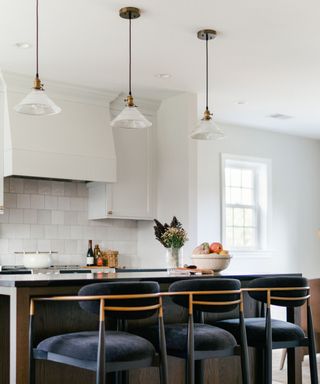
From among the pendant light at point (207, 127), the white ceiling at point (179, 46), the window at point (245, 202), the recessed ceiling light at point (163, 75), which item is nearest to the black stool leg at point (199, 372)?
the pendant light at point (207, 127)

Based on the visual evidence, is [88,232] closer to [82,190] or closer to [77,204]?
[77,204]

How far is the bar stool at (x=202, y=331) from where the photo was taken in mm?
3144

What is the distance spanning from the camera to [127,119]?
165 inches

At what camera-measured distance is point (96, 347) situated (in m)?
2.81

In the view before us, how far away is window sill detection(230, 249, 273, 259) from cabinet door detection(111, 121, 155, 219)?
1740 mm

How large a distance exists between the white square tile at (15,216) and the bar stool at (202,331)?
320 centimetres

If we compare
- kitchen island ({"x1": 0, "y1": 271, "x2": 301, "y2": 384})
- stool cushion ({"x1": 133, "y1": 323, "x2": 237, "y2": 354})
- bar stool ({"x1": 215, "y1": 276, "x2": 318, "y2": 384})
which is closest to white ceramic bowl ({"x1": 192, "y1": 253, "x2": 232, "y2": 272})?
kitchen island ({"x1": 0, "y1": 271, "x2": 301, "y2": 384})

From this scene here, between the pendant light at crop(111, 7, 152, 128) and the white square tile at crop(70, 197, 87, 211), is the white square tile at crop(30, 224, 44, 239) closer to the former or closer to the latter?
the white square tile at crop(70, 197, 87, 211)

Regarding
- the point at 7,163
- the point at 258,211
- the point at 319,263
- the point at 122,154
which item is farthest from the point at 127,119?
the point at 319,263

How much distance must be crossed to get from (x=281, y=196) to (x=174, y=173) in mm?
2539

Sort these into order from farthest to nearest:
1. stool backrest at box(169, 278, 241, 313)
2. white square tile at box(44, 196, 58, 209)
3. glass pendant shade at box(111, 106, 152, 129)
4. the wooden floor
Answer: white square tile at box(44, 196, 58, 209)
the wooden floor
glass pendant shade at box(111, 106, 152, 129)
stool backrest at box(169, 278, 241, 313)

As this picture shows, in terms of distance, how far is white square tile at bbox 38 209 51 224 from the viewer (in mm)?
6418

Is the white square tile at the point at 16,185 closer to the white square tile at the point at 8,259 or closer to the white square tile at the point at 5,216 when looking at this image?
the white square tile at the point at 5,216

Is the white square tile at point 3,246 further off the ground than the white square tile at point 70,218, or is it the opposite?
the white square tile at point 70,218
